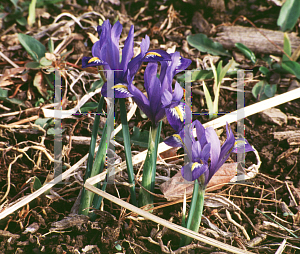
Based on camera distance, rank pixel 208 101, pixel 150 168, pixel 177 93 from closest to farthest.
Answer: pixel 177 93
pixel 150 168
pixel 208 101

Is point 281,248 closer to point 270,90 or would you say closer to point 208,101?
point 208,101

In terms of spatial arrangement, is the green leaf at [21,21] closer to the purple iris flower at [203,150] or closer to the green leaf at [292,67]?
the purple iris flower at [203,150]

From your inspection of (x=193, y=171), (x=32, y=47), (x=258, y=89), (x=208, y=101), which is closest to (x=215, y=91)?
(x=208, y=101)

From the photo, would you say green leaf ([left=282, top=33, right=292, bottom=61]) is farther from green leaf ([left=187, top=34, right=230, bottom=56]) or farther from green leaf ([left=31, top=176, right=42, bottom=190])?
green leaf ([left=31, top=176, right=42, bottom=190])

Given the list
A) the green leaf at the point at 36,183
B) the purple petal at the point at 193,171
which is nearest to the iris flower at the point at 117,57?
the purple petal at the point at 193,171

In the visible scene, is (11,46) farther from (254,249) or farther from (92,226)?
(254,249)

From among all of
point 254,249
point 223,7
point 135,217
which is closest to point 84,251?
point 135,217

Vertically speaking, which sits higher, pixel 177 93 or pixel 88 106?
pixel 177 93
